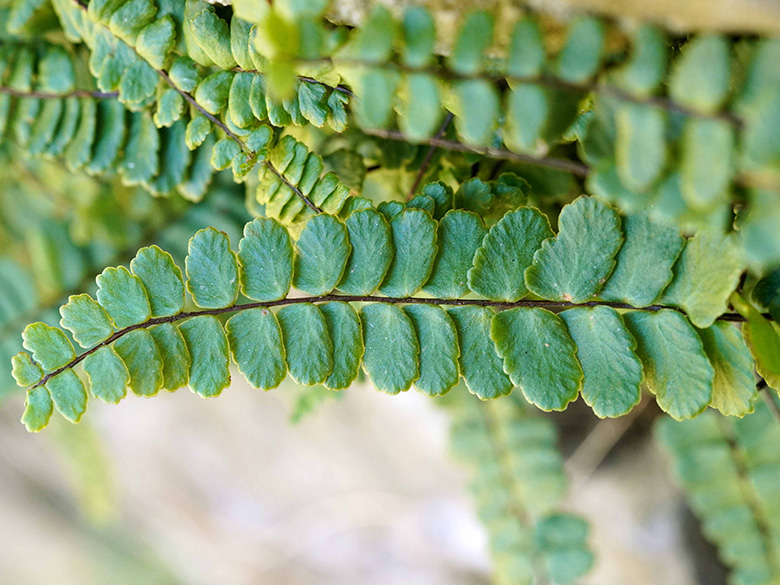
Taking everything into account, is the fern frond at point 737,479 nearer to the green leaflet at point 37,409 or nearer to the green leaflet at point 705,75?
the green leaflet at point 705,75

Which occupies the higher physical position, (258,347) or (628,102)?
(628,102)

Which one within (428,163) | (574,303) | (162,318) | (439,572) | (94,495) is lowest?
(94,495)

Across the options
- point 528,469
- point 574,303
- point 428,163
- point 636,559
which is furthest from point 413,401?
point 574,303

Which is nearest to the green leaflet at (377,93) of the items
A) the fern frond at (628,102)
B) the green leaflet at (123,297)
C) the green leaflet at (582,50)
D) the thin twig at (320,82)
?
the fern frond at (628,102)

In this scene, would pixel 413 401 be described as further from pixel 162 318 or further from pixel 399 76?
pixel 399 76

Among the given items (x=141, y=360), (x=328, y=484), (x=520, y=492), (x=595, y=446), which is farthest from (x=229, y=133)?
(x=328, y=484)

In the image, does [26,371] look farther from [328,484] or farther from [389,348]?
[328,484]
